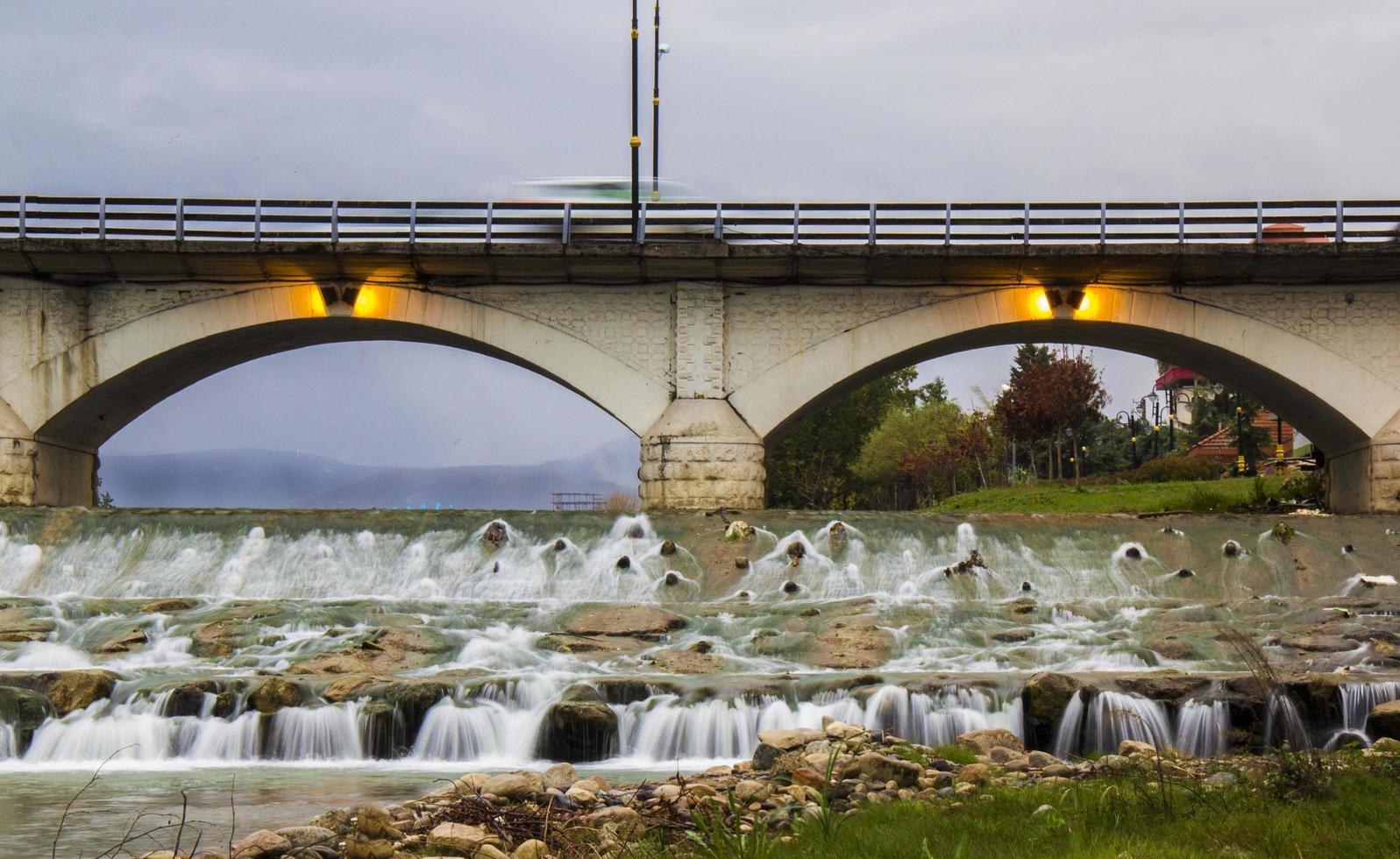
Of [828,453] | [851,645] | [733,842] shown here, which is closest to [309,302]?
[851,645]

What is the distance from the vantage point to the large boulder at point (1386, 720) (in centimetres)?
961

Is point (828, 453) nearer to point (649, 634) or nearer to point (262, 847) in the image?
point (649, 634)

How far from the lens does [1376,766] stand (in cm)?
724

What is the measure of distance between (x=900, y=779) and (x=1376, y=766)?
247 cm

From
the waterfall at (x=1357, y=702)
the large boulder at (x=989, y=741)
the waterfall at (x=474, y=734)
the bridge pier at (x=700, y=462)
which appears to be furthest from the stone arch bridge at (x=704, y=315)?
the large boulder at (x=989, y=741)

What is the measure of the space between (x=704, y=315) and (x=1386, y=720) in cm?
1735

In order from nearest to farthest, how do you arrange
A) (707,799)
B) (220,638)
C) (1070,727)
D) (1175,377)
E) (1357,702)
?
(707,799) → (1357,702) → (1070,727) → (220,638) → (1175,377)

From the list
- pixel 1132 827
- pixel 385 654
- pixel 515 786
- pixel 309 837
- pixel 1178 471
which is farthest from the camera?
pixel 1178 471

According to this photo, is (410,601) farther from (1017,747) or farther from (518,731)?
(1017,747)

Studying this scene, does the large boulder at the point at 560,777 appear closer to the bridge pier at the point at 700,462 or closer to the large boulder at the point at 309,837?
the large boulder at the point at 309,837

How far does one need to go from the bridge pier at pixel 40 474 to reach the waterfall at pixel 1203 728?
22.0 m

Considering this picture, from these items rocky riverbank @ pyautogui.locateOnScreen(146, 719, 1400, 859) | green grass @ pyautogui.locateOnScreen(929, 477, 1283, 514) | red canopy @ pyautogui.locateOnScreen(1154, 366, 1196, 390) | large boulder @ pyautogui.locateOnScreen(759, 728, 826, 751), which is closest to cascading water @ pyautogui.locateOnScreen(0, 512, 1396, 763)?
rocky riverbank @ pyautogui.locateOnScreen(146, 719, 1400, 859)

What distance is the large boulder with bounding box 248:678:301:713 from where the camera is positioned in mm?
12078

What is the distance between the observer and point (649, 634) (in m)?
16.2
